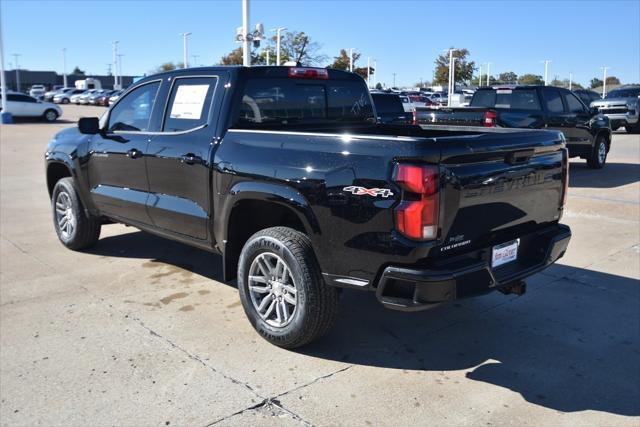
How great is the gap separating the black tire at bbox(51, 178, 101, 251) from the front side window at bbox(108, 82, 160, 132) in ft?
3.30

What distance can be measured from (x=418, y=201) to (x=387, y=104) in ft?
37.9

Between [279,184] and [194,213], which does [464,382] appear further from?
[194,213]

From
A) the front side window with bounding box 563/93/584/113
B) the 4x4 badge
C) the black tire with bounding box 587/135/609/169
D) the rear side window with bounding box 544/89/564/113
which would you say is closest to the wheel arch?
the 4x4 badge

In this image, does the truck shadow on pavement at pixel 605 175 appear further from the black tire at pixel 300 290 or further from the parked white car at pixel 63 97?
the parked white car at pixel 63 97

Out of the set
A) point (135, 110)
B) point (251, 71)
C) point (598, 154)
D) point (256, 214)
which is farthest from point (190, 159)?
point (598, 154)

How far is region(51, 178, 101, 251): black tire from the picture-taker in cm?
621

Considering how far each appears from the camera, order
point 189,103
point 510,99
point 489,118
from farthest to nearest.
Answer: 1. point 510,99
2. point 489,118
3. point 189,103

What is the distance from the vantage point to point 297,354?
4000 mm

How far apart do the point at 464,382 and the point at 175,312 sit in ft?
7.63

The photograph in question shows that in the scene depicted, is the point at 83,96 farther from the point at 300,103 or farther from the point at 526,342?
the point at 526,342

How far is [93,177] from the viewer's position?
5.87m

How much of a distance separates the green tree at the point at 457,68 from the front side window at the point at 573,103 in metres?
63.6

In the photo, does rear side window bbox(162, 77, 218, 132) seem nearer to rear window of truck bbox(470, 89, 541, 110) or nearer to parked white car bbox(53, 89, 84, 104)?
rear window of truck bbox(470, 89, 541, 110)

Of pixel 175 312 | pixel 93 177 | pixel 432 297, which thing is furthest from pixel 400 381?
pixel 93 177
